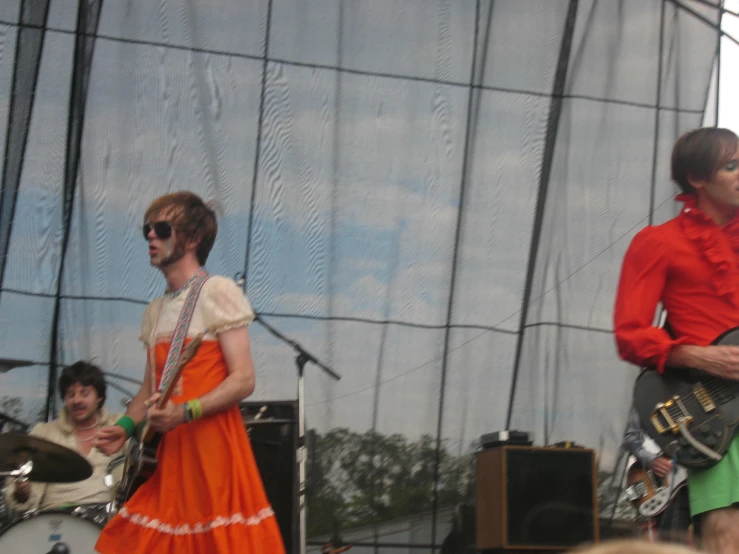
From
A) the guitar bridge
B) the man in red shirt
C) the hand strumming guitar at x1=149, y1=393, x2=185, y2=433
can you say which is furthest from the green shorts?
the hand strumming guitar at x1=149, y1=393, x2=185, y2=433

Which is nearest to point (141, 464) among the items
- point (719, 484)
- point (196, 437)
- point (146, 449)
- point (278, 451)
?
point (146, 449)

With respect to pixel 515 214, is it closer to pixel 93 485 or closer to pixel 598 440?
pixel 598 440

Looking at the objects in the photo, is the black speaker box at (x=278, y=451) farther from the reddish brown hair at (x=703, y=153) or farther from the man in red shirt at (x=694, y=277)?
the reddish brown hair at (x=703, y=153)

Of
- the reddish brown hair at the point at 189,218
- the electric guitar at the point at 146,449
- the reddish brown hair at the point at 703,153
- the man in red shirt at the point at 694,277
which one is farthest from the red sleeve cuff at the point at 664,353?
the reddish brown hair at the point at 189,218

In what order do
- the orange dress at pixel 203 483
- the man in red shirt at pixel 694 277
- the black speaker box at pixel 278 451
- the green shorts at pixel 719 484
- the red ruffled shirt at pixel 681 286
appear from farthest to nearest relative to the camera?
1. the black speaker box at pixel 278 451
2. the orange dress at pixel 203 483
3. the red ruffled shirt at pixel 681 286
4. the man in red shirt at pixel 694 277
5. the green shorts at pixel 719 484

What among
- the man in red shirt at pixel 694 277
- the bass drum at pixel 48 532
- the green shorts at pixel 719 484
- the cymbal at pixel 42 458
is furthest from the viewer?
the bass drum at pixel 48 532

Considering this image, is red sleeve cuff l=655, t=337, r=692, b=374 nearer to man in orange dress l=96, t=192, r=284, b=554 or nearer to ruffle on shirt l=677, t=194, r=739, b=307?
ruffle on shirt l=677, t=194, r=739, b=307

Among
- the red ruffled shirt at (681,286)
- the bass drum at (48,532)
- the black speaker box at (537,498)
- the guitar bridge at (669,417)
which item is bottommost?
the bass drum at (48,532)

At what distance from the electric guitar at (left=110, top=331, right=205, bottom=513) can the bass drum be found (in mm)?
1387

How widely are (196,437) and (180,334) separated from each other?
0.28 m

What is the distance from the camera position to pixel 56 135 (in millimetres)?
5418

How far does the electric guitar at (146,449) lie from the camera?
9.50 ft

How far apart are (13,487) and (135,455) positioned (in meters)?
2.00

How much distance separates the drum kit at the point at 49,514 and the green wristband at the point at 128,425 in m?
0.86
